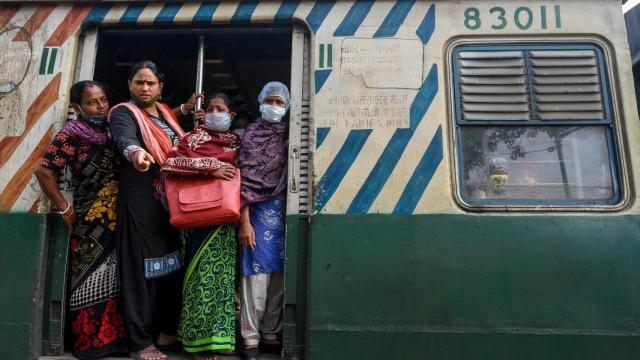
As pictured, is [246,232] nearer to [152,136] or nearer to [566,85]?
[152,136]

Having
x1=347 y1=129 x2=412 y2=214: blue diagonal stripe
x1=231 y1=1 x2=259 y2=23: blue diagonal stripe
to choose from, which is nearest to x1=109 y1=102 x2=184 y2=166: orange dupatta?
x1=231 y1=1 x2=259 y2=23: blue diagonal stripe

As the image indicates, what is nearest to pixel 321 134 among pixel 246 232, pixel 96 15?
pixel 246 232

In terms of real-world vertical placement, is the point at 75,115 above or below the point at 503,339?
above

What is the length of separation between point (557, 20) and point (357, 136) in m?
1.38

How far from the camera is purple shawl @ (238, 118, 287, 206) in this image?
2697 mm

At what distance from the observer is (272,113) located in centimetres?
284

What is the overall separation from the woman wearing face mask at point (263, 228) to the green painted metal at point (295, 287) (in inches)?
6.0

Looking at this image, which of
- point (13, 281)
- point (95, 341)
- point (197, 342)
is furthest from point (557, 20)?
point (13, 281)

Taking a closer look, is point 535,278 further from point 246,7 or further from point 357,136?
point 246,7

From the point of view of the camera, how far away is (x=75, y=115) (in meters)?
2.82

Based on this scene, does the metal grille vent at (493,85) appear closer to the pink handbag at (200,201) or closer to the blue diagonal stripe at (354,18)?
the blue diagonal stripe at (354,18)

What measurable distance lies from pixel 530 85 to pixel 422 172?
84 cm

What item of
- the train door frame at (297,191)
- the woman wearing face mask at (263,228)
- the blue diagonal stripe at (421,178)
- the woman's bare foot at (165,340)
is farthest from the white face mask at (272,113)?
the woman's bare foot at (165,340)

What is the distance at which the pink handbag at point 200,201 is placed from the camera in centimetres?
253
